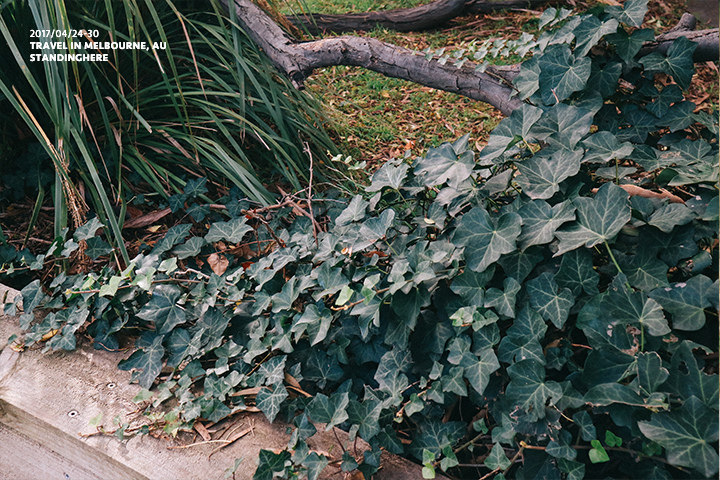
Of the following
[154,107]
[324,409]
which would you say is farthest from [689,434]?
[154,107]

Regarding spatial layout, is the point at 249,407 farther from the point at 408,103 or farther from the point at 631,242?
the point at 408,103

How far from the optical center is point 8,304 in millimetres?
1485

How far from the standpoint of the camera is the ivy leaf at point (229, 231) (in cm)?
156

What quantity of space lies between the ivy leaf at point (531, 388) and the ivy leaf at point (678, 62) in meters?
0.88

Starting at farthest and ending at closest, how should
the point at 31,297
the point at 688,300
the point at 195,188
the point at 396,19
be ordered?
the point at 396,19
the point at 195,188
the point at 31,297
the point at 688,300

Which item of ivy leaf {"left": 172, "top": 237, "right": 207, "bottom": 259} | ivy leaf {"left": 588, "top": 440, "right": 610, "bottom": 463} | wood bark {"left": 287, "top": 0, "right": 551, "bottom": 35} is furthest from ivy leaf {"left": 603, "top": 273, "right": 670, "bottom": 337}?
wood bark {"left": 287, "top": 0, "right": 551, "bottom": 35}

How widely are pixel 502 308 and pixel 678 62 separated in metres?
0.85

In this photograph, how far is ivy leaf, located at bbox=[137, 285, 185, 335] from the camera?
132 centimetres

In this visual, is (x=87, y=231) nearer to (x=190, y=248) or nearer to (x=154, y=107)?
(x=190, y=248)

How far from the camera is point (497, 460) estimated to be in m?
0.94

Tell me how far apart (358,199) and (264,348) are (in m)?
0.47

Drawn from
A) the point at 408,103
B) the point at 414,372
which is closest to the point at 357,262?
the point at 414,372

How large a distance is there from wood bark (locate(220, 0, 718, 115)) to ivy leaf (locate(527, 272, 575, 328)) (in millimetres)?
767

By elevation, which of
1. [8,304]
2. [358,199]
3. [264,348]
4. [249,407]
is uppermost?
[358,199]
